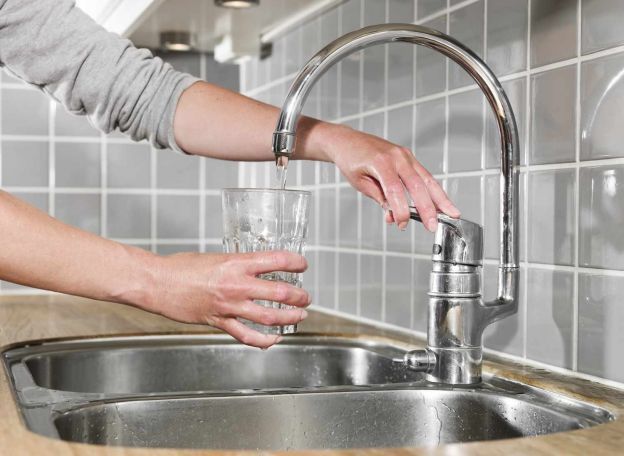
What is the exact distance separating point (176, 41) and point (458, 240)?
1134mm

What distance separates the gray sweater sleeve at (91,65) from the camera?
1.21 meters

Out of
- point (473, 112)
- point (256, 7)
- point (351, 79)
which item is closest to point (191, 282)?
point (473, 112)

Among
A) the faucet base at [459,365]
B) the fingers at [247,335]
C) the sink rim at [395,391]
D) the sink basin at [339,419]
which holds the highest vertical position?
the fingers at [247,335]

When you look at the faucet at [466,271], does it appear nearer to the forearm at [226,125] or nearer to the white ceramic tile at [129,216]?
the forearm at [226,125]

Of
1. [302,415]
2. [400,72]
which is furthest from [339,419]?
[400,72]

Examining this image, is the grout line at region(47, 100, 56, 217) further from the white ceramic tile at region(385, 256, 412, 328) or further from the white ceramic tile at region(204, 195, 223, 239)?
the white ceramic tile at region(385, 256, 412, 328)

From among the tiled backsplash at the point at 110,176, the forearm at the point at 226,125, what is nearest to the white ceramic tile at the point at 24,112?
the tiled backsplash at the point at 110,176

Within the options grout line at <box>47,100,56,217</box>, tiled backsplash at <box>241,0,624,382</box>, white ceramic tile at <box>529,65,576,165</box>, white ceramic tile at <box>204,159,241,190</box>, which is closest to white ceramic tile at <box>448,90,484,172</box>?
tiled backsplash at <box>241,0,624,382</box>

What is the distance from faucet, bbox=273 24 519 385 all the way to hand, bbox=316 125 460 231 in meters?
0.03

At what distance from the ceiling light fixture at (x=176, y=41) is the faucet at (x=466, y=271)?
1.01 meters

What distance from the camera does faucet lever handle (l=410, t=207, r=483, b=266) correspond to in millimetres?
902

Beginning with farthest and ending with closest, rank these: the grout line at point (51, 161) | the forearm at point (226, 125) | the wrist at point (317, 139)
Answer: the grout line at point (51, 161) < the forearm at point (226, 125) < the wrist at point (317, 139)

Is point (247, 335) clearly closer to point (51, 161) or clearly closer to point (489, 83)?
point (489, 83)

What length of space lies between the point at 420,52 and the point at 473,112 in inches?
7.1
